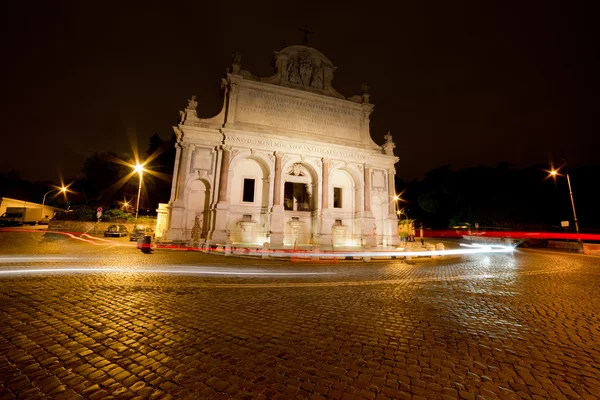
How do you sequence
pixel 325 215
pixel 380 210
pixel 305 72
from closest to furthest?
pixel 325 215 < pixel 305 72 < pixel 380 210

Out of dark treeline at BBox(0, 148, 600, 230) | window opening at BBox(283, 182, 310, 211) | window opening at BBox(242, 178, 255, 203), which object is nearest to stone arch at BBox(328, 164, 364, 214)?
window opening at BBox(283, 182, 310, 211)

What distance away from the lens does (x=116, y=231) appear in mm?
24531

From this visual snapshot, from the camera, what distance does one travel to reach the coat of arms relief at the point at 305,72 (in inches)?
1081

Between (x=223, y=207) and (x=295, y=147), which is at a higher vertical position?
(x=295, y=147)

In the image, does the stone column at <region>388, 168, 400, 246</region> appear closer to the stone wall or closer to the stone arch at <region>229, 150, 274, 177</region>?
the stone arch at <region>229, 150, 274, 177</region>

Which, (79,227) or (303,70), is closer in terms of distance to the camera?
(79,227)

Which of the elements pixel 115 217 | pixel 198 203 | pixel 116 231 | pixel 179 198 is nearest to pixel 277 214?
pixel 198 203

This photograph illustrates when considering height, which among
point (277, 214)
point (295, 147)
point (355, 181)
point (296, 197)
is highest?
point (295, 147)

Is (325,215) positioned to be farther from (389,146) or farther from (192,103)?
(192,103)

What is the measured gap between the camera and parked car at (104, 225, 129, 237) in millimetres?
24216

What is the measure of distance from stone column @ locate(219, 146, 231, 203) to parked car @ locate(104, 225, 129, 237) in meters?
11.1

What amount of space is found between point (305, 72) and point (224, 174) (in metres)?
14.5

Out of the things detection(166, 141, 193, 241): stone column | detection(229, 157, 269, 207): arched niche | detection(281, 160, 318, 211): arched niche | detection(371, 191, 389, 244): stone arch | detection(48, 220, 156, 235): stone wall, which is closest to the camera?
detection(166, 141, 193, 241): stone column

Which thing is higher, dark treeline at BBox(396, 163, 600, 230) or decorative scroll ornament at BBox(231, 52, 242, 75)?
decorative scroll ornament at BBox(231, 52, 242, 75)
